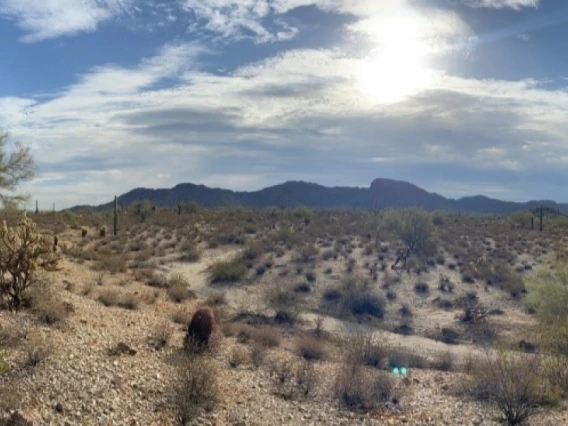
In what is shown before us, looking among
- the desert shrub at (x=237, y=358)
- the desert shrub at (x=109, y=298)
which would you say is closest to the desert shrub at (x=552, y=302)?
the desert shrub at (x=237, y=358)

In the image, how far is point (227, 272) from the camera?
3120 centimetres

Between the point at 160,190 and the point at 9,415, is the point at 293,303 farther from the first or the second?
the point at 160,190

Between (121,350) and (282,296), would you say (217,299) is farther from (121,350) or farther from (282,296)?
(121,350)

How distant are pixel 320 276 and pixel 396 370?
15333mm

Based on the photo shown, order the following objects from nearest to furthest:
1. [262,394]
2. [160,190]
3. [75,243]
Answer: [262,394]
[75,243]
[160,190]

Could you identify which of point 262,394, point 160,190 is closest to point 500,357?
point 262,394

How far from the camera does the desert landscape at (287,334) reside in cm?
1231

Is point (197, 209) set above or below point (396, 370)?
above

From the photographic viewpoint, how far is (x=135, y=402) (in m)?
11.9

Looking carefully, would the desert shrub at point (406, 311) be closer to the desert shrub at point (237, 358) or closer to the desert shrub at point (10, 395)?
the desert shrub at point (237, 358)

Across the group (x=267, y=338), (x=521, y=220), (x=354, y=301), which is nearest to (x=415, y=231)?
(x=354, y=301)

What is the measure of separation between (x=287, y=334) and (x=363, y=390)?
318 inches

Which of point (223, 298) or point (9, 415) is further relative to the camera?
point (223, 298)

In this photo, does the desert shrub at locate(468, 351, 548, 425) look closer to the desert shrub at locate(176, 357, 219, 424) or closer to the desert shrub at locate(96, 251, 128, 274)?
the desert shrub at locate(176, 357, 219, 424)
